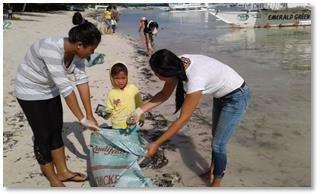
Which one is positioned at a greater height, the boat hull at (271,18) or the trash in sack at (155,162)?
the boat hull at (271,18)

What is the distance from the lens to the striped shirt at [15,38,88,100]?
151 inches

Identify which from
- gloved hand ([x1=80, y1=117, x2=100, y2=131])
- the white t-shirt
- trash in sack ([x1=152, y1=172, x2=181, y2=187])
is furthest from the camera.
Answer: trash in sack ([x1=152, y1=172, x2=181, y2=187])

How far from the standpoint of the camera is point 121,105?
488 cm

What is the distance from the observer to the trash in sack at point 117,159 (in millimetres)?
4113

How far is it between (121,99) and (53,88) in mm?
926

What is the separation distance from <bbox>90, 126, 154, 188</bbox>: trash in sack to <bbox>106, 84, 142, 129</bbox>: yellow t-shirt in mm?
667

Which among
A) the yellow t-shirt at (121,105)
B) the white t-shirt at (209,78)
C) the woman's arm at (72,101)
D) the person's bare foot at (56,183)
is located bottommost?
the person's bare foot at (56,183)

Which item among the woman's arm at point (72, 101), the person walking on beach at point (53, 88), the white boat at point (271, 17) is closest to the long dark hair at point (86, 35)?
the person walking on beach at point (53, 88)

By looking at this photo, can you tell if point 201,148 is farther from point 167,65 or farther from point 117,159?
point 167,65

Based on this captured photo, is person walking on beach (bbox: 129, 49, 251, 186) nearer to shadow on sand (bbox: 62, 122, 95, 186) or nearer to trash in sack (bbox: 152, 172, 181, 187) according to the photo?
trash in sack (bbox: 152, 172, 181, 187)

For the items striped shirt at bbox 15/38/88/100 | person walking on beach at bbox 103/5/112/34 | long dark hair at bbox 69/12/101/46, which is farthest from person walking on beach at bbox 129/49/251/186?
person walking on beach at bbox 103/5/112/34

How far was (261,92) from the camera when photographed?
365 inches

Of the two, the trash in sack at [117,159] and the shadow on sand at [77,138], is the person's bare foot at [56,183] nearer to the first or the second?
the shadow on sand at [77,138]

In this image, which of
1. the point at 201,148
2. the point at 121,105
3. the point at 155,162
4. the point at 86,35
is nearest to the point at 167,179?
the point at 155,162
